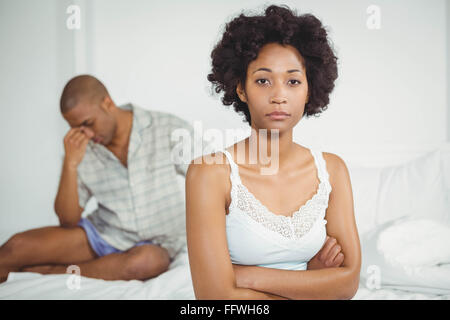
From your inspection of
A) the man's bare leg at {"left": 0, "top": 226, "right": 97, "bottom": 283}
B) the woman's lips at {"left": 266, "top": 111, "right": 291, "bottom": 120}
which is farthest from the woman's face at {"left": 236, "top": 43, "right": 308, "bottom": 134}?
the man's bare leg at {"left": 0, "top": 226, "right": 97, "bottom": 283}

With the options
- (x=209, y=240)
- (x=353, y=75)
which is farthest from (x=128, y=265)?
(x=353, y=75)

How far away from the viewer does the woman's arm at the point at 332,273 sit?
84 cm

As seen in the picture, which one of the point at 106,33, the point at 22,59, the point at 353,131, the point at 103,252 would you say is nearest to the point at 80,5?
the point at 106,33

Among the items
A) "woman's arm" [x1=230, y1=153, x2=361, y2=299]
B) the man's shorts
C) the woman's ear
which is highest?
the woman's ear

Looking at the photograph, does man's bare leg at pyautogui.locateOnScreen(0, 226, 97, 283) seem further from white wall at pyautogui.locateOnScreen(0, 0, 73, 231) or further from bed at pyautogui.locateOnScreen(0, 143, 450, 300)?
white wall at pyautogui.locateOnScreen(0, 0, 73, 231)

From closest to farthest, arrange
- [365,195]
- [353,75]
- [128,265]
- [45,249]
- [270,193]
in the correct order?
[270,193], [128,265], [45,249], [365,195], [353,75]

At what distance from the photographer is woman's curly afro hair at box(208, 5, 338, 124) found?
88cm

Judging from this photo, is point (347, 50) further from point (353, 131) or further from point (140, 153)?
point (140, 153)

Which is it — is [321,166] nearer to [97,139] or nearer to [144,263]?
[144,263]

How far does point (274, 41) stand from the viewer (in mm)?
893

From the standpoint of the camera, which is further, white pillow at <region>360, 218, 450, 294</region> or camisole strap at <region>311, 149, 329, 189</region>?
white pillow at <region>360, 218, 450, 294</region>

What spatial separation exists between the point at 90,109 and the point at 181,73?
0.63 meters

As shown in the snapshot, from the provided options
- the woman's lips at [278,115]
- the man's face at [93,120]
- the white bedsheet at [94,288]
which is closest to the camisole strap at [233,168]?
the woman's lips at [278,115]

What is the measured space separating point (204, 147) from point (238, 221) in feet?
2.83
